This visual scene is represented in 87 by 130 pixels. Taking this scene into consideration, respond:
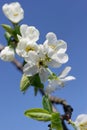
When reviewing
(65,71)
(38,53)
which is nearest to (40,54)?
(38,53)

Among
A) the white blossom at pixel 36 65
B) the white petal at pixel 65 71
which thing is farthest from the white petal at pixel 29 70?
the white petal at pixel 65 71

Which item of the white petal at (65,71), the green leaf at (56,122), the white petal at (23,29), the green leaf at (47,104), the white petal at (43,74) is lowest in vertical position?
the green leaf at (56,122)

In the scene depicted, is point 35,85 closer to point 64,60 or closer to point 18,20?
point 64,60

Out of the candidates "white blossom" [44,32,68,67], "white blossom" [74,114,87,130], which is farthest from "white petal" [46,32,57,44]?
"white blossom" [74,114,87,130]

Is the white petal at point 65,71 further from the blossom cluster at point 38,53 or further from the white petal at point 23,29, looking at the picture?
the white petal at point 23,29

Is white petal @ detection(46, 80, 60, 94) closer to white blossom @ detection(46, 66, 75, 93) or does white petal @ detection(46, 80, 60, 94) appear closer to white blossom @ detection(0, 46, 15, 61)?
white blossom @ detection(46, 66, 75, 93)
